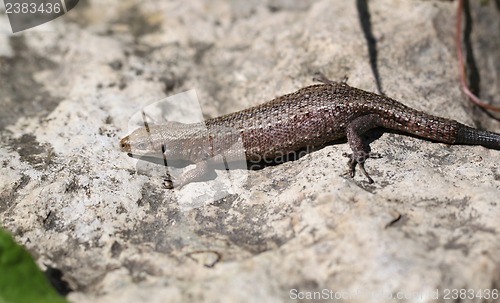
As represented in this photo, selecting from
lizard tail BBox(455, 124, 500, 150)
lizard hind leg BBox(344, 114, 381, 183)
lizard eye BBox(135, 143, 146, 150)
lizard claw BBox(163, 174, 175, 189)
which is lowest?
lizard tail BBox(455, 124, 500, 150)

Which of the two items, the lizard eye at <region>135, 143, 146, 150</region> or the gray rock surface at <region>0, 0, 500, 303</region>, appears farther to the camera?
the lizard eye at <region>135, 143, 146, 150</region>

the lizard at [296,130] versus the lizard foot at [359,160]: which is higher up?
the lizard at [296,130]

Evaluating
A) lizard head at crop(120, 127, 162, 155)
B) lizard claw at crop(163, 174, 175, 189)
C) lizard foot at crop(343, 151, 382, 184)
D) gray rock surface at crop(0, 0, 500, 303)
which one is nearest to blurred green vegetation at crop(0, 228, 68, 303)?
gray rock surface at crop(0, 0, 500, 303)

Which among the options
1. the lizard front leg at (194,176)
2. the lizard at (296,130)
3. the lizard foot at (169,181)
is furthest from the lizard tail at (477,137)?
the lizard foot at (169,181)

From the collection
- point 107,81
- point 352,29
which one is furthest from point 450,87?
point 107,81

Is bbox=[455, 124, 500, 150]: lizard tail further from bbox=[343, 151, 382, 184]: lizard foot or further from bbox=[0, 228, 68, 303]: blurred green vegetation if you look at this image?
bbox=[0, 228, 68, 303]: blurred green vegetation

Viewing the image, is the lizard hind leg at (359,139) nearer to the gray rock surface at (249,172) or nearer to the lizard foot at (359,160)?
the lizard foot at (359,160)

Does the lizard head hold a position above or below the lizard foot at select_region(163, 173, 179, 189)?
above
